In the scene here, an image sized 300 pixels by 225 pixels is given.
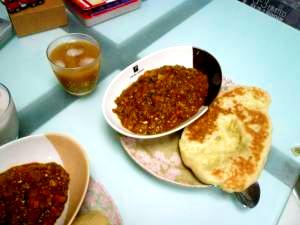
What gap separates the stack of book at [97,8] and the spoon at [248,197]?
0.89 meters

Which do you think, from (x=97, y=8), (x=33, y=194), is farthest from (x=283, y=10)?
(x=33, y=194)

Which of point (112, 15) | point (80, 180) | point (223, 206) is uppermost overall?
point (112, 15)

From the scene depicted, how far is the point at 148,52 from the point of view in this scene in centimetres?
123

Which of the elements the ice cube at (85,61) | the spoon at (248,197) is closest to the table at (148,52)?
the spoon at (248,197)

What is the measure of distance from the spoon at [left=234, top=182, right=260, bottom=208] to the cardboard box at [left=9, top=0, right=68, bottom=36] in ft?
3.13

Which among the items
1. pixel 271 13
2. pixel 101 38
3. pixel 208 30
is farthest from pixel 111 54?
pixel 271 13

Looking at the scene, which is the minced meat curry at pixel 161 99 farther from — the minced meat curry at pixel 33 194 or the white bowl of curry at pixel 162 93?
the minced meat curry at pixel 33 194

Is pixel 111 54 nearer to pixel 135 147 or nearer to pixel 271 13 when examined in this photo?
pixel 135 147

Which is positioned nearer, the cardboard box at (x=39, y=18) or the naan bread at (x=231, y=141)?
the naan bread at (x=231, y=141)

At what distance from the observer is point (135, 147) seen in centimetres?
89

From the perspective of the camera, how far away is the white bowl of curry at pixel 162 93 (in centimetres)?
90

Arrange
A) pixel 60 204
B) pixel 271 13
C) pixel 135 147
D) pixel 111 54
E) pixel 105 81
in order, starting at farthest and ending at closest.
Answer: pixel 271 13
pixel 111 54
pixel 105 81
pixel 135 147
pixel 60 204

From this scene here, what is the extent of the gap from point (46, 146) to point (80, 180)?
0.14 meters

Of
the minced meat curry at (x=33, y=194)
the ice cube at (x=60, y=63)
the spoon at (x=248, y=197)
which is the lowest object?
the spoon at (x=248, y=197)
